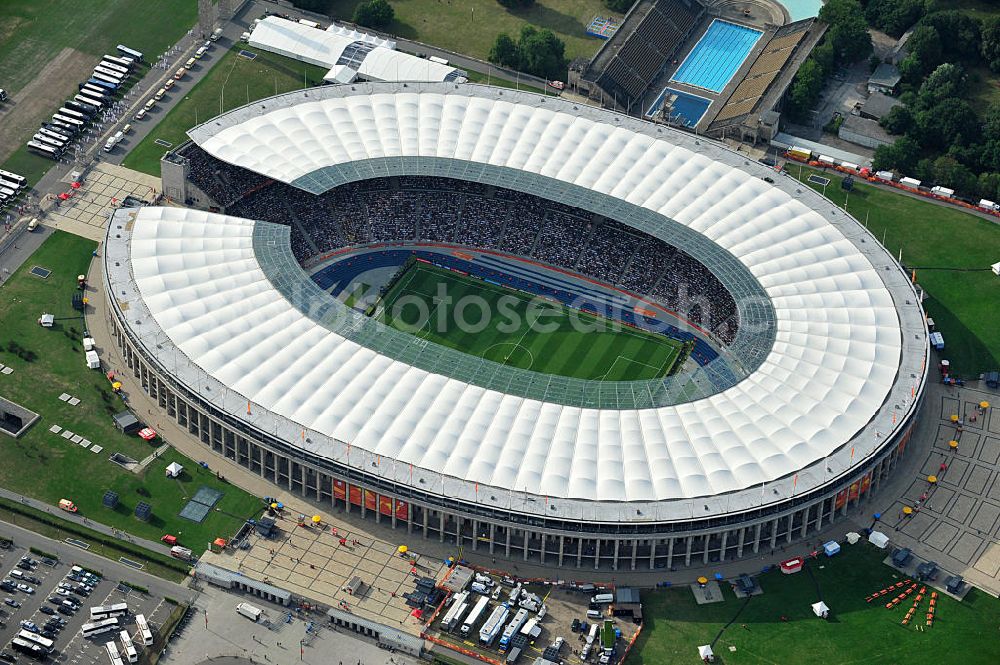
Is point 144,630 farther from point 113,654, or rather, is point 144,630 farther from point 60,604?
point 60,604

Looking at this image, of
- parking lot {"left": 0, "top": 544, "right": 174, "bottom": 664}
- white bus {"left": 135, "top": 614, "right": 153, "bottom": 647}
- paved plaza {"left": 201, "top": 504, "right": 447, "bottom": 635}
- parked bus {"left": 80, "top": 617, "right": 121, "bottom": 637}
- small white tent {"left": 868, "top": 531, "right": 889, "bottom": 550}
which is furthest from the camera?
small white tent {"left": 868, "top": 531, "right": 889, "bottom": 550}

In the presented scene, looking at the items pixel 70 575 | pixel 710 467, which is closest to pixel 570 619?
pixel 710 467

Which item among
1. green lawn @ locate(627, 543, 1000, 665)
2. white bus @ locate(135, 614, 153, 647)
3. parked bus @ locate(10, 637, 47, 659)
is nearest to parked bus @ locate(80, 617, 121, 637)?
white bus @ locate(135, 614, 153, 647)

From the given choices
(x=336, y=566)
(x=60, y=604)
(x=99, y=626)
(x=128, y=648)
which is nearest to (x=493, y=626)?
(x=336, y=566)

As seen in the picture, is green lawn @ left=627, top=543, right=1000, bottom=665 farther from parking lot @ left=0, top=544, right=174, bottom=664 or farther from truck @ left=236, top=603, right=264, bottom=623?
parking lot @ left=0, top=544, right=174, bottom=664

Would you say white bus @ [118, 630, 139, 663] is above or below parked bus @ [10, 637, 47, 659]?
above

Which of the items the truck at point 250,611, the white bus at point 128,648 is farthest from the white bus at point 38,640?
the truck at point 250,611
